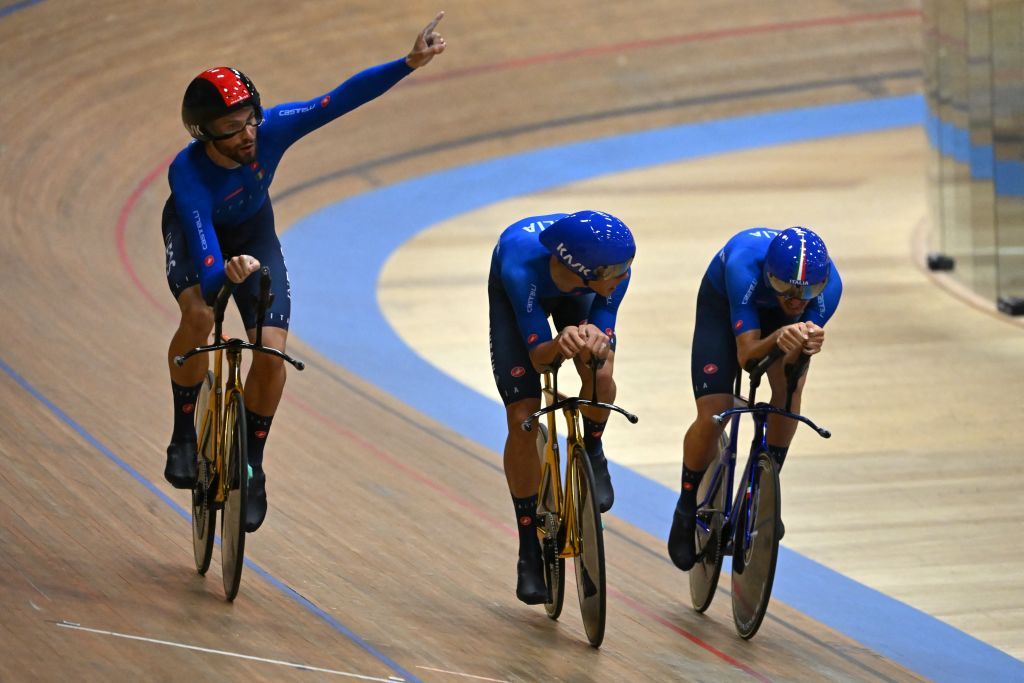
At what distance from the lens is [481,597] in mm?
3949

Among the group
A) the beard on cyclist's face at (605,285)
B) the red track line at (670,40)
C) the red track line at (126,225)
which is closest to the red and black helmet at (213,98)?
the beard on cyclist's face at (605,285)

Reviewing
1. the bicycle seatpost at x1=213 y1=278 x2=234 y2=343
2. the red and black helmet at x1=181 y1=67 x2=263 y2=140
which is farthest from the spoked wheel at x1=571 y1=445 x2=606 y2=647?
the red and black helmet at x1=181 y1=67 x2=263 y2=140

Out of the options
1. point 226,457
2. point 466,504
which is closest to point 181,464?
point 226,457

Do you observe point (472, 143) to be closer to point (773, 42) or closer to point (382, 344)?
point (773, 42)

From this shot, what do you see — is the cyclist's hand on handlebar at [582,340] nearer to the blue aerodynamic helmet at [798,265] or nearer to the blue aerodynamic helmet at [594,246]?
the blue aerodynamic helmet at [594,246]

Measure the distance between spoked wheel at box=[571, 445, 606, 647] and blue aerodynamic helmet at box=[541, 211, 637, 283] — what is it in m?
0.42

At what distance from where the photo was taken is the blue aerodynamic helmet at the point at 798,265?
11.3 ft

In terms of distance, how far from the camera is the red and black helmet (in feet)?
11.4

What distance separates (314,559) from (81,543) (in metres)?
0.61

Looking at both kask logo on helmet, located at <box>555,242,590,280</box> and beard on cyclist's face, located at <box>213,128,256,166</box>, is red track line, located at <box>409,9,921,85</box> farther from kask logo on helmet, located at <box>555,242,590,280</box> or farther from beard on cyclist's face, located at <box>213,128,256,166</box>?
kask logo on helmet, located at <box>555,242,590,280</box>

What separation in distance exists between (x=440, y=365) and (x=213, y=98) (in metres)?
3.44

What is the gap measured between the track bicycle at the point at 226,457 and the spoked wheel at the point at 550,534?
0.65 meters

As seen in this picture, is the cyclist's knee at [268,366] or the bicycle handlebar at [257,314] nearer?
the bicycle handlebar at [257,314]

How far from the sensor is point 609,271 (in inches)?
129
